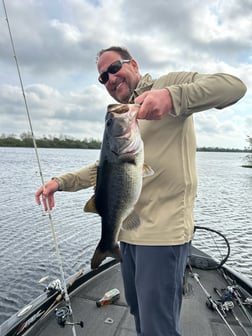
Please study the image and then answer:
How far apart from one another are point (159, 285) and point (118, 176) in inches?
30.3

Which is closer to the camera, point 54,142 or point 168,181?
point 168,181

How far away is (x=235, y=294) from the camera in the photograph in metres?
4.43

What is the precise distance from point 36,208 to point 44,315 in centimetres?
1176

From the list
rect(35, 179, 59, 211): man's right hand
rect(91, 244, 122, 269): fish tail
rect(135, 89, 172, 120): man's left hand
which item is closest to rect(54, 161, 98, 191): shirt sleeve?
rect(35, 179, 59, 211): man's right hand

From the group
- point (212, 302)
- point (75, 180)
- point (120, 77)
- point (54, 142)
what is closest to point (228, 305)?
point (212, 302)

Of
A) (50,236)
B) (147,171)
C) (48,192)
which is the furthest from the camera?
(50,236)

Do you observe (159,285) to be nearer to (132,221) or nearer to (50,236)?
(132,221)

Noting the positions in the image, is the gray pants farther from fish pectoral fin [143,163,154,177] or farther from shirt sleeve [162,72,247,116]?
shirt sleeve [162,72,247,116]

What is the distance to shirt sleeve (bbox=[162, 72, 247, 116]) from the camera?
184 cm

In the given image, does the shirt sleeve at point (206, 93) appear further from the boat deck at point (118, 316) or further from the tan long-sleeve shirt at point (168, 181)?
the boat deck at point (118, 316)

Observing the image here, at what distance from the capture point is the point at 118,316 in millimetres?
4125

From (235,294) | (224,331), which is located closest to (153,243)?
(224,331)

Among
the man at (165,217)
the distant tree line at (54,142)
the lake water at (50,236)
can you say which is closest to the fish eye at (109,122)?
the man at (165,217)

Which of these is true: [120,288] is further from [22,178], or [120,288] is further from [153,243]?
[22,178]
